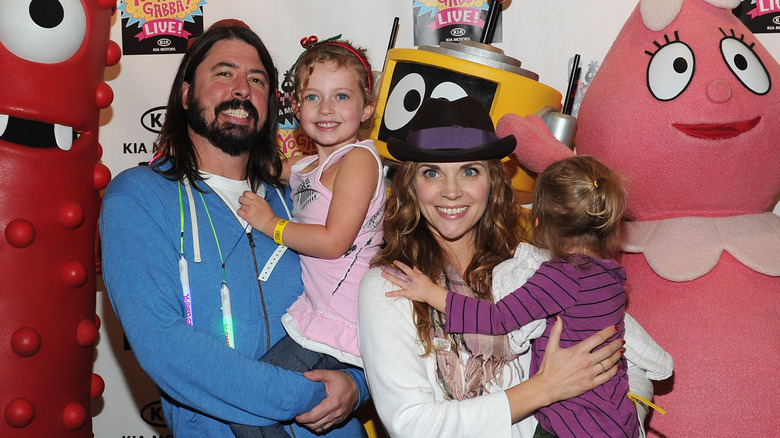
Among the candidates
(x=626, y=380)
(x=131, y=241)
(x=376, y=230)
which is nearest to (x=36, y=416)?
(x=131, y=241)

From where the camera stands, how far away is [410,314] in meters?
1.70

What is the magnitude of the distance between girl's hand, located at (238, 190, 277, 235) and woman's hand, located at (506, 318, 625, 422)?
801mm

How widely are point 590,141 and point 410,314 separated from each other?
835 mm

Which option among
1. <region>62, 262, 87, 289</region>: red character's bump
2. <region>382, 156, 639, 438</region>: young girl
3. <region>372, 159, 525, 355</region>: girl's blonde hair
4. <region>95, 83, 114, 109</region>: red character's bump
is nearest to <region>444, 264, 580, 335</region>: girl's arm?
<region>382, 156, 639, 438</region>: young girl

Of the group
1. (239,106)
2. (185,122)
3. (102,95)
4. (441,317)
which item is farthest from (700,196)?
(102,95)

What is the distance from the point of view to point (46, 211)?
1.92 meters

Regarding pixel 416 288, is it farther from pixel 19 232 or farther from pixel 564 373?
pixel 19 232

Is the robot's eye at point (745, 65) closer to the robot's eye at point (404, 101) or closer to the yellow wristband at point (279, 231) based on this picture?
the robot's eye at point (404, 101)

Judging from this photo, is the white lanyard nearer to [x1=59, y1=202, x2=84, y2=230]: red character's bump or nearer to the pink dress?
the pink dress

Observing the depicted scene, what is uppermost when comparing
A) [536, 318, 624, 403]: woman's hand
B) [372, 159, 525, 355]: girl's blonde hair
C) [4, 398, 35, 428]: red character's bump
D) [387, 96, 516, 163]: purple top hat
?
[387, 96, 516, 163]: purple top hat

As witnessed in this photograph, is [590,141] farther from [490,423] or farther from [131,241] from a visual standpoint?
[131,241]

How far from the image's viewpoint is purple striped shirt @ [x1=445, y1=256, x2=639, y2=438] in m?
1.65

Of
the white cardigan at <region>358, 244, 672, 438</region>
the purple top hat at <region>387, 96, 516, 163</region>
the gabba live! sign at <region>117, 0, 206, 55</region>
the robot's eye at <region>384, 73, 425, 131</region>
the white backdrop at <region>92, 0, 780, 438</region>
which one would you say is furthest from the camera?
the gabba live! sign at <region>117, 0, 206, 55</region>

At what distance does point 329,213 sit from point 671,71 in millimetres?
1018
